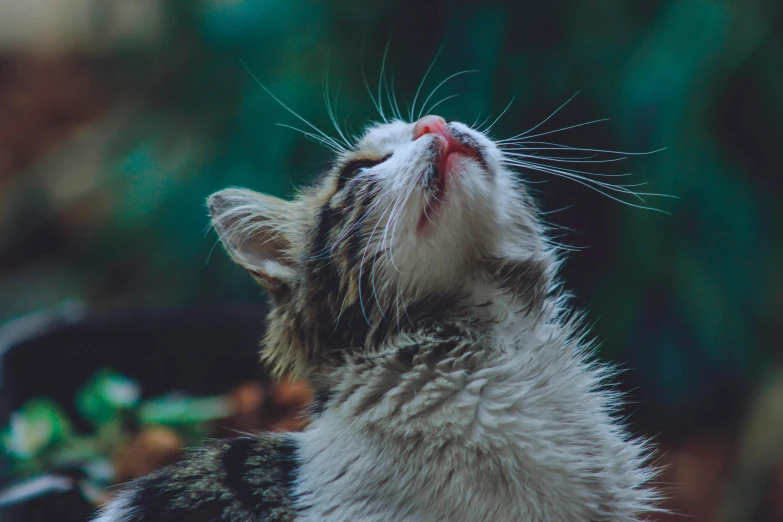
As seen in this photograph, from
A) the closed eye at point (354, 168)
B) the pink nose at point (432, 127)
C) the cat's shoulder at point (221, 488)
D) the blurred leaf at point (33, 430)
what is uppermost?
the pink nose at point (432, 127)

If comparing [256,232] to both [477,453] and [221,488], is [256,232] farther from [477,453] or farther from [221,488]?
[477,453]

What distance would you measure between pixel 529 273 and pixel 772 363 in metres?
1.70

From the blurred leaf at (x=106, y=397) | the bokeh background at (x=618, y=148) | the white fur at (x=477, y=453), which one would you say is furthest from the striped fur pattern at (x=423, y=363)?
the blurred leaf at (x=106, y=397)

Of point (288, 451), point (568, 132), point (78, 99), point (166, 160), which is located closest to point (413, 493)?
point (288, 451)

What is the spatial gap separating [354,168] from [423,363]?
56cm

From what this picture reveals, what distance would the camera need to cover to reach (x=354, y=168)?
181 centimetres

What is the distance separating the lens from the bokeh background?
275 centimetres

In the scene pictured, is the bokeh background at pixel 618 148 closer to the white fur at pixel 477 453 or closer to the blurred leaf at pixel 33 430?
the blurred leaf at pixel 33 430

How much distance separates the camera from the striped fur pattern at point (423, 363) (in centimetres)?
141

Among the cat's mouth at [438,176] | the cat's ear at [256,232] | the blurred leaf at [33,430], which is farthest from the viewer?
the blurred leaf at [33,430]

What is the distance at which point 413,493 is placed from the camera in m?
1.38

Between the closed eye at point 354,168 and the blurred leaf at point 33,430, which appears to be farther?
the blurred leaf at point 33,430

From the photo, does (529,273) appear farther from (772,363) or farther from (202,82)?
(202,82)

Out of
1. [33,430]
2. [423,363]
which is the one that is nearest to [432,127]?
A: [423,363]
